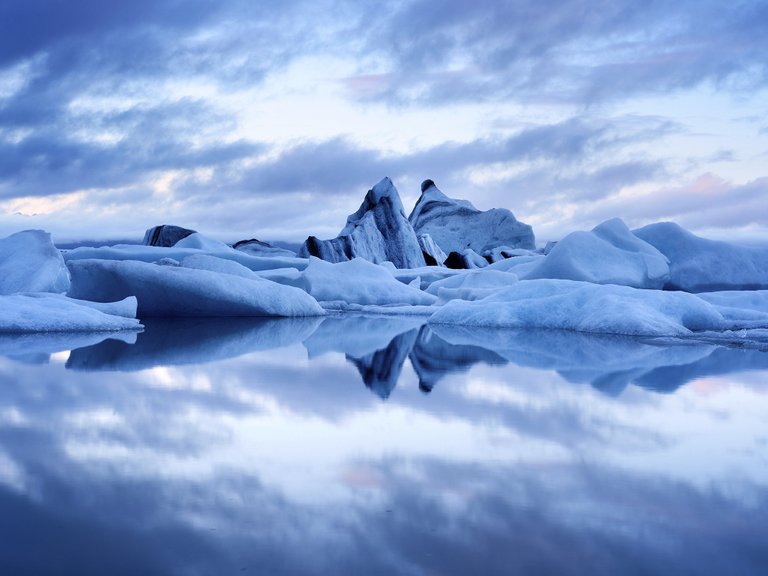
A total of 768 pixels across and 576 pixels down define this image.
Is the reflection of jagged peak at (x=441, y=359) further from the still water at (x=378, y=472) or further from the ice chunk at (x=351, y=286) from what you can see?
the ice chunk at (x=351, y=286)

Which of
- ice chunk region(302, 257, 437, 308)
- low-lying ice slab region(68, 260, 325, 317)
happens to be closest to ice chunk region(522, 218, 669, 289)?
ice chunk region(302, 257, 437, 308)

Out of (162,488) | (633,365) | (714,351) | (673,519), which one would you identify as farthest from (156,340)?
(673,519)

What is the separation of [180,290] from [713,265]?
7.98 m

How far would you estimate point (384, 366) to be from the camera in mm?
3990

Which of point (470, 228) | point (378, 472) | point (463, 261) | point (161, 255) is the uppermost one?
point (470, 228)

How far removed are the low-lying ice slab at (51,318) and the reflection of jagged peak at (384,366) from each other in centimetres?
225

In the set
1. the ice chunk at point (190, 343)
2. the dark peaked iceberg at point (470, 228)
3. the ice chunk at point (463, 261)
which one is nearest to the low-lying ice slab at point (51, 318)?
the ice chunk at point (190, 343)

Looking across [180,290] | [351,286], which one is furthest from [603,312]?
[351,286]

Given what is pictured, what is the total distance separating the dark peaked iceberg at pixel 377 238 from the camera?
738 inches

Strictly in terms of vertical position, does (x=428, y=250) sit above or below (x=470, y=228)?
below

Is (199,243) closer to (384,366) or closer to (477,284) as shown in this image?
(477,284)

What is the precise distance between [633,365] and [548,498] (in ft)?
8.98

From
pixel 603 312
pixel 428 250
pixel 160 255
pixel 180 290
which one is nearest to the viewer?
pixel 603 312

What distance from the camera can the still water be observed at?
1.25 m
